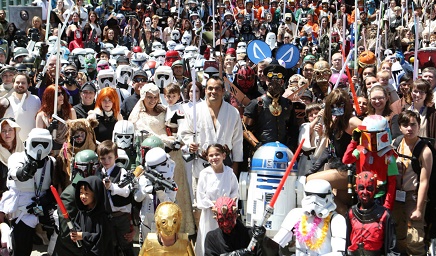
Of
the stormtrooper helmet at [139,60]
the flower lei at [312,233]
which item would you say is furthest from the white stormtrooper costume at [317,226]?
the stormtrooper helmet at [139,60]

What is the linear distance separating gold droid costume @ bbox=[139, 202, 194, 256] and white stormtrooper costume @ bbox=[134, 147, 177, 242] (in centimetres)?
69

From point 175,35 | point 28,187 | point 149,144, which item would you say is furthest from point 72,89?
point 175,35

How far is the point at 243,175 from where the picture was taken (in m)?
7.42

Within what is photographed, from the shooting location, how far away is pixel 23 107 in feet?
29.3

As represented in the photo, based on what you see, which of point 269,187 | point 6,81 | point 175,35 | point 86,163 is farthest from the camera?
point 175,35

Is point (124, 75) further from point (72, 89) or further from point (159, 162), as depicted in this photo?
point (159, 162)

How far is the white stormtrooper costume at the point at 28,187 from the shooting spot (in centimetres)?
730

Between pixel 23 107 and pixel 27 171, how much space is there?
6.34 feet

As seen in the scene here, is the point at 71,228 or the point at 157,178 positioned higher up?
the point at 157,178

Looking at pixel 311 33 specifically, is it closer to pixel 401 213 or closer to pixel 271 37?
pixel 271 37

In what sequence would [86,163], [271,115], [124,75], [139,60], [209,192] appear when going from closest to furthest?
[86,163], [209,192], [271,115], [124,75], [139,60]

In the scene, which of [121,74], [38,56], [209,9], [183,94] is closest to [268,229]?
[183,94]

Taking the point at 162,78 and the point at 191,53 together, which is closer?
the point at 162,78

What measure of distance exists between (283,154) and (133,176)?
137 centimetres
